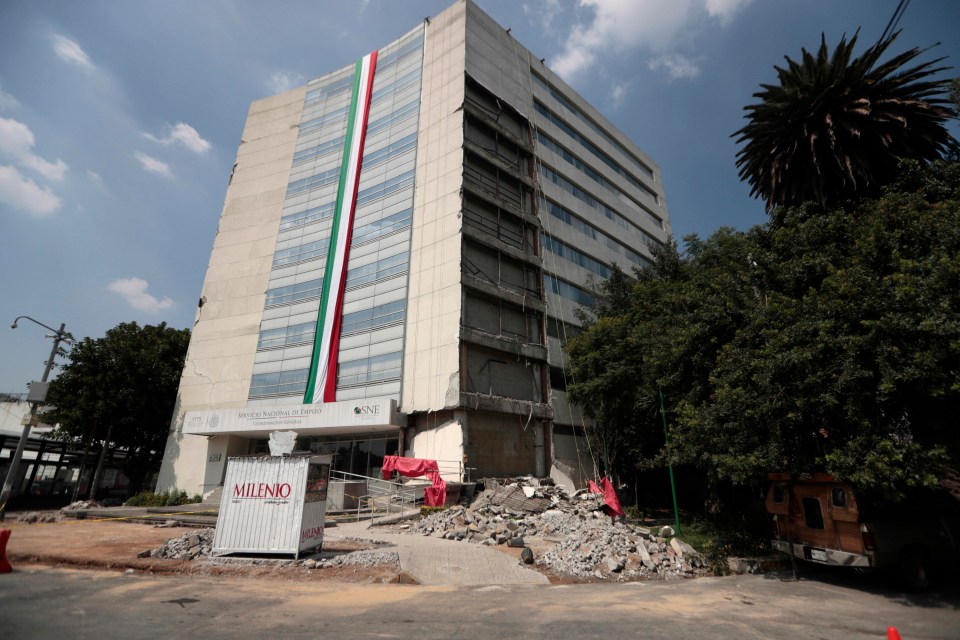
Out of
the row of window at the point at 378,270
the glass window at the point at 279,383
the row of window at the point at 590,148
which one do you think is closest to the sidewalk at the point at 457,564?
the glass window at the point at 279,383

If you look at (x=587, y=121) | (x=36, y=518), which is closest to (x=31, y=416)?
(x=36, y=518)

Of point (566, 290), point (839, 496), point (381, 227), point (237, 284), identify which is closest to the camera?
point (839, 496)

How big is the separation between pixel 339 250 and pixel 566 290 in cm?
1659

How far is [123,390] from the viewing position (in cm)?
3067

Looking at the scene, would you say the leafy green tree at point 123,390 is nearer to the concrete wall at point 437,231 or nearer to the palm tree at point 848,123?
the concrete wall at point 437,231

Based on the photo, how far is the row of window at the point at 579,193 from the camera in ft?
121

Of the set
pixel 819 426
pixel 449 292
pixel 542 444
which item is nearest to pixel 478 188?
pixel 449 292

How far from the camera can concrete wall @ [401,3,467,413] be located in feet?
85.2

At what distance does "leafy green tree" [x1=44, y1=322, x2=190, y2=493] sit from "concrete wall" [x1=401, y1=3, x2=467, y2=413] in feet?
64.9

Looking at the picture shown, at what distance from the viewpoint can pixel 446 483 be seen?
2156 cm

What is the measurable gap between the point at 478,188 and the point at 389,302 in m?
9.52

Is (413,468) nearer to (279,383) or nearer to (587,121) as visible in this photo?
(279,383)

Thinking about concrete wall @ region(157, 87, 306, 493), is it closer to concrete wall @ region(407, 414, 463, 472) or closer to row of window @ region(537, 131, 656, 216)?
concrete wall @ region(407, 414, 463, 472)

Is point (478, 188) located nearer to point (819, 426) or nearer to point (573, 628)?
point (819, 426)
